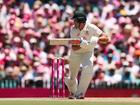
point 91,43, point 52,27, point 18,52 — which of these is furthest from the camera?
point 52,27

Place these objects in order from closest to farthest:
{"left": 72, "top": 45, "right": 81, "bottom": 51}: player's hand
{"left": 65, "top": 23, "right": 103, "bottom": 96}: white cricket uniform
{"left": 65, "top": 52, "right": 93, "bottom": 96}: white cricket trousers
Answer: {"left": 72, "top": 45, "right": 81, "bottom": 51}: player's hand
{"left": 65, "top": 23, "right": 103, "bottom": 96}: white cricket uniform
{"left": 65, "top": 52, "right": 93, "bottom": 96}: white cricket trousers

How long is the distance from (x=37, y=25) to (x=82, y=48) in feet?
23.3

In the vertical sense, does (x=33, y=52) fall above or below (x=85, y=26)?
below

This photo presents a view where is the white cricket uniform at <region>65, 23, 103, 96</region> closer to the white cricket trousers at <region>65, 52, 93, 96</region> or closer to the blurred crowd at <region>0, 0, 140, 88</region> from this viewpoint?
the white cricket trousers at <region>65, 52, 93, 96</region>

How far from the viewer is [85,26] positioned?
1240 cm

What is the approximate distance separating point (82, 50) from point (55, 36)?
6575 millimetres

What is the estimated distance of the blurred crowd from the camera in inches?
678

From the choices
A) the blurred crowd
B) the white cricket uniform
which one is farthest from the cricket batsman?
the blurred crowd

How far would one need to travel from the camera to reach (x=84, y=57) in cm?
1260

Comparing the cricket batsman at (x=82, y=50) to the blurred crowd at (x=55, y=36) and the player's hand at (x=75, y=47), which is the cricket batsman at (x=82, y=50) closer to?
the player's hand at (x=75, y=47)

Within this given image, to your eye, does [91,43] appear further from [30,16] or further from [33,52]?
[30,16]

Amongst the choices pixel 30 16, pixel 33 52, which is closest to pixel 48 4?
pixel 30 16

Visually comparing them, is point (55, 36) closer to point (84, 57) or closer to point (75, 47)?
point (84, 57)

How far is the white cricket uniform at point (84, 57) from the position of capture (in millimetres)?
12320
